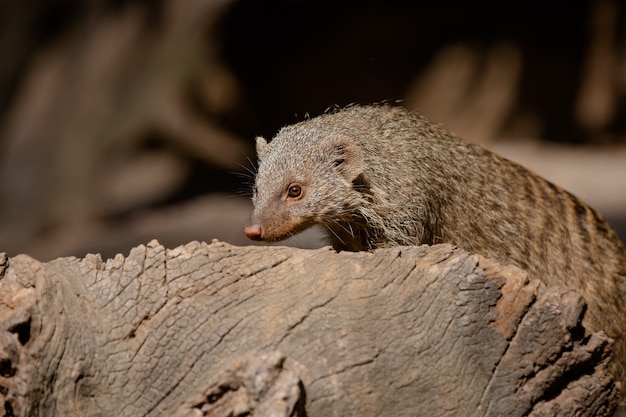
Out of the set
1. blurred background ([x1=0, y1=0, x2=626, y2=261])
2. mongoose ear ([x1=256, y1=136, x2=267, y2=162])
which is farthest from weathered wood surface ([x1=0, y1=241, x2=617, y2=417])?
blurred background ([x1=0, y1=0, x2=626, y2=261])

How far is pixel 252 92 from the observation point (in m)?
6.75

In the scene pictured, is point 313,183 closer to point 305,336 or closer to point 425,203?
point 425,203

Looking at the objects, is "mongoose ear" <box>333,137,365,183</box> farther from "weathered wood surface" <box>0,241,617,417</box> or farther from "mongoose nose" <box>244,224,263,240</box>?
"weathered wood surface" <box>0,241,617,417</box>

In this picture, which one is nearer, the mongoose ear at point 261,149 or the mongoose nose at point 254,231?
the mongoose nose at point 254,231

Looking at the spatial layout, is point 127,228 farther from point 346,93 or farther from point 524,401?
point 524,401

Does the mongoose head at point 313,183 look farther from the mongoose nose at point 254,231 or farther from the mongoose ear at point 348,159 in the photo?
the mongoose nose at point 254,231

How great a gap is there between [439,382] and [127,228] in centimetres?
496

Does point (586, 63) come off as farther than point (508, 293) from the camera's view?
Yes

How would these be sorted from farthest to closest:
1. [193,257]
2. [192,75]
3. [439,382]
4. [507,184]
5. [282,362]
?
1. [192,75]
2. [507,184]
3. [193,257]
4. [439,382]
5. [282,362]

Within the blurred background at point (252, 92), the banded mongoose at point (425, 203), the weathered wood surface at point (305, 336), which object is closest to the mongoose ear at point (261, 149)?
the banded mongoose at point (425, 203)

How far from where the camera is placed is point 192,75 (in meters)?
6.46

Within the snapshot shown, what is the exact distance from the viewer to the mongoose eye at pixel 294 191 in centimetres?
317

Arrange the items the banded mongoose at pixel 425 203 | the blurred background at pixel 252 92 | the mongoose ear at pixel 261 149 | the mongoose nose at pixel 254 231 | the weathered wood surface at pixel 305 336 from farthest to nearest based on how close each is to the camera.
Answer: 1. the blurred background at pixel 252 92
2. the mongoose ear at pixel 261 149
3. the banded mongoose at pixel 425 203
4. the mongoose nose at pixel 254 231
5. the weathered wood surface at pixel 305 336

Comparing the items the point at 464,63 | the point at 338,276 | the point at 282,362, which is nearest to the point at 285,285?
the point at 338,276
